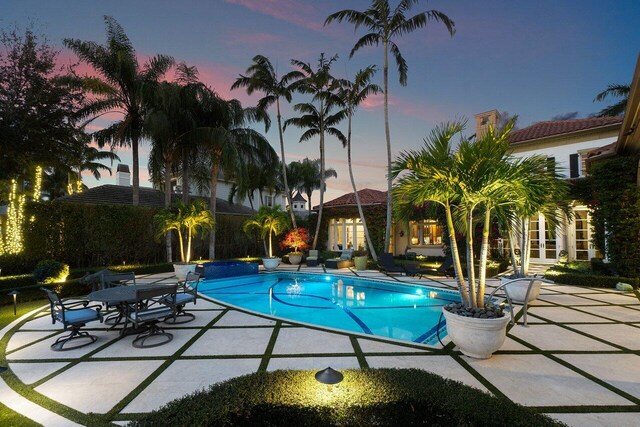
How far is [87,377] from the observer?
385cm

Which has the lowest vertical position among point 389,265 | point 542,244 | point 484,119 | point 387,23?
point 389,265

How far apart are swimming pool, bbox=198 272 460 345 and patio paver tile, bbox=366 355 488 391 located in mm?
1055

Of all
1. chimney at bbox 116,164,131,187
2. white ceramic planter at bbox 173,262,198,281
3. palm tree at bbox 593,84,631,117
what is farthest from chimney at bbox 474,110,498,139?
chimney at bbox 116,164,131,187

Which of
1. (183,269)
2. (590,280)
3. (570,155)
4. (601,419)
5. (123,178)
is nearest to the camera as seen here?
(601,419)

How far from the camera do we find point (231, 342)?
5121mm

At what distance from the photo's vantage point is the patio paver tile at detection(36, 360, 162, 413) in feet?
10.6

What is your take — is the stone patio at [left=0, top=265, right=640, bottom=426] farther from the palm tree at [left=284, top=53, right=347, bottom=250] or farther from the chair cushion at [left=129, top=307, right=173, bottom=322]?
the palm tree at [left=284, top=53, right=347, bottom=250]

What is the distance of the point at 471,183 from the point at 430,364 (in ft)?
8.92

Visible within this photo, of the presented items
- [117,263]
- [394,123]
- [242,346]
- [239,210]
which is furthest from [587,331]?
[239,210]

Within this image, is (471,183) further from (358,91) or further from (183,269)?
(358,91)

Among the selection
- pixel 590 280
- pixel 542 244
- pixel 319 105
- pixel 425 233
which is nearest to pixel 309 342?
pixel 590 280

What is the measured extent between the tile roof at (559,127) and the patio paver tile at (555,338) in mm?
14348

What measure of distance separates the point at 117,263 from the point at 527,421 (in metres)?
15.7

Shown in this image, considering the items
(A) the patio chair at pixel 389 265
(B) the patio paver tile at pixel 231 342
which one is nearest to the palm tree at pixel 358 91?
(A) the patio chair at pixel 389 265
